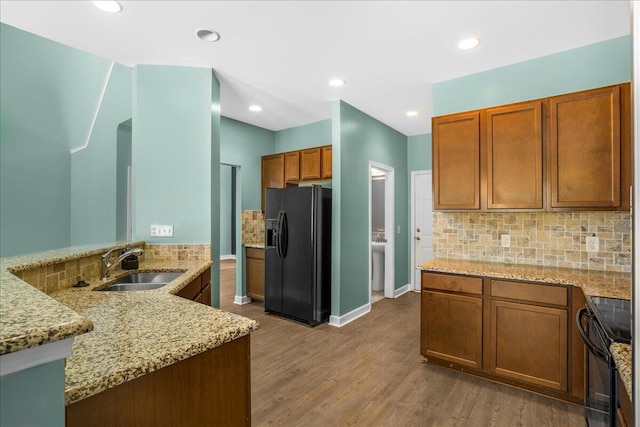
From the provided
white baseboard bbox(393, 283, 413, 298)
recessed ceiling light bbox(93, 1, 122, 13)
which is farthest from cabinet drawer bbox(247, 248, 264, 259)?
recessed ceiling light bbox(93, 1, 122, 13)

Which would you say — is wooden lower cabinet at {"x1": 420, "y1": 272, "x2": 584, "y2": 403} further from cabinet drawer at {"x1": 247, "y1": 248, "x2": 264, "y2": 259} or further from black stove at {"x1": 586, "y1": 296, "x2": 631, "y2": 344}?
cabinet drawer at {"x1": 247, "y1": 248, "x2": 264, "y2": 259}

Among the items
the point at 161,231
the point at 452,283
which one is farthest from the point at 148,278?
the point at 452,283

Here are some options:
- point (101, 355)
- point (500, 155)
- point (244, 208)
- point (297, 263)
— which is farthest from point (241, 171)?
point (101, 355)

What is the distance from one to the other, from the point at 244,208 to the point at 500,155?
11.4 ft

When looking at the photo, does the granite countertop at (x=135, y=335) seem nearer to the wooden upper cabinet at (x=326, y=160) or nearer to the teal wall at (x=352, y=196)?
the teal wall at (x=352, y=196)

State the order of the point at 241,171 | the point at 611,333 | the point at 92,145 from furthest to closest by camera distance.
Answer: the point at 241,171 < the point at 92,145 < the point at 611,333

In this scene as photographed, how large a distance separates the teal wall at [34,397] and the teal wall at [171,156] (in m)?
2.41

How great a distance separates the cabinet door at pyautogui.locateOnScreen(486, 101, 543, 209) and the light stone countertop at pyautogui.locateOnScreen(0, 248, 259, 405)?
243 cm

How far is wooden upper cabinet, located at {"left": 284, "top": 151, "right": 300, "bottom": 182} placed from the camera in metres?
4.76

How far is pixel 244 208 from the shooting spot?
194 inches

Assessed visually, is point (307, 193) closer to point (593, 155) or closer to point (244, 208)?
point (244, 208)

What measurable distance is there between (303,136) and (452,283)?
3.22 m

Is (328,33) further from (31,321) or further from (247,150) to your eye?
(247,150)

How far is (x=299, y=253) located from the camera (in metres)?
3.97
